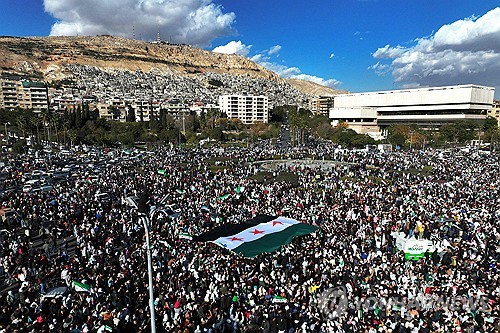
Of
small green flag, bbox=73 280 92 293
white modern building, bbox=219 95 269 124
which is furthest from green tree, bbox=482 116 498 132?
small green flag, bbox=73 280 92 293

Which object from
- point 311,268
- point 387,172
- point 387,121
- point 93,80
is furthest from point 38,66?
point 311,268

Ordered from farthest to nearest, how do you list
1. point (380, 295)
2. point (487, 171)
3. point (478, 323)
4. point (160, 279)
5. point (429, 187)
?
1. point (487, 171)
2. point (429, 187)
3. point (160, 279)
4. point (380, 295)
5. point (478, 323)

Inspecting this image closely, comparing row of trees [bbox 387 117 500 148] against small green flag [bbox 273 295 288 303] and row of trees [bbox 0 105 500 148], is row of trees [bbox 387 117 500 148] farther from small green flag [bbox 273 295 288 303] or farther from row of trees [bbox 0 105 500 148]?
small green flag [bbox 273 295 288 303]

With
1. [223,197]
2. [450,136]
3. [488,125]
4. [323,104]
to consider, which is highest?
[323,104]

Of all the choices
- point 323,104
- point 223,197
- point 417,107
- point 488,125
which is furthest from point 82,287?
point 323,104

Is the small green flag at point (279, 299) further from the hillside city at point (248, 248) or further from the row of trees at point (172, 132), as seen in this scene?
the row of trees at point (172, 132)

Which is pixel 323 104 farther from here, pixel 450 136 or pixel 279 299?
pixel 279 299

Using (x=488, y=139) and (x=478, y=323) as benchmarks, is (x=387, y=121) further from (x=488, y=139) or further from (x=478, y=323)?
(x=478, y=323)
